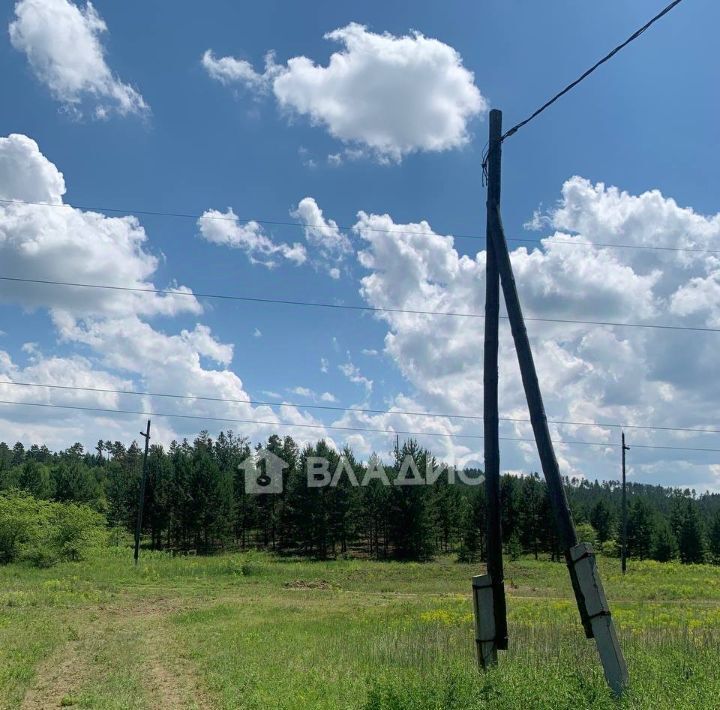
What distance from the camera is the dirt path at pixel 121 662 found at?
347 inches

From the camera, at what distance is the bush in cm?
3697

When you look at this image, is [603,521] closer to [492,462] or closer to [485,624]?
[492,462]

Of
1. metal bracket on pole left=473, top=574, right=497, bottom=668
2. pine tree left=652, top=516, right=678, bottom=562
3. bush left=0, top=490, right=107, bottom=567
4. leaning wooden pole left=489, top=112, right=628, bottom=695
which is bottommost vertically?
pine tree left=652, top=516, right=678, bottom=562

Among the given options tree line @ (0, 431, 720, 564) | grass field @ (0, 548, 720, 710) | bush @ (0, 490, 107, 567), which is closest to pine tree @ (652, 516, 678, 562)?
tree line @ (0, 431, 720, 564)

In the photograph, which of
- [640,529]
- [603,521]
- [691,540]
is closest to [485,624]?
[691,540]

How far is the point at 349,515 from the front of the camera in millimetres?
56156

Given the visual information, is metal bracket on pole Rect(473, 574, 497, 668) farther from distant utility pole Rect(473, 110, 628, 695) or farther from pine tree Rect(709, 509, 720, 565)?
pine tree Rect(709, 509, 720, 565)

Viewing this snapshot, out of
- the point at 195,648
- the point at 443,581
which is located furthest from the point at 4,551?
the point at 195,648

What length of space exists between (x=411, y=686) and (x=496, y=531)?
7.80 feet

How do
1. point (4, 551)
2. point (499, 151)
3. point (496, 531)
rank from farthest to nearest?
point (4, 551) → point (499, 151) → point (496, 531)

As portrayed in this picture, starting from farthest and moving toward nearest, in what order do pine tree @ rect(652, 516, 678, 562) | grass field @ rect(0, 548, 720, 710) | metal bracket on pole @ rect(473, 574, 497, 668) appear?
pine tree @ rect(652, 516, 678, 562) < metal bracket on pole @ rect(473, 574, 497, 668) < grass field @ rect(0, 548, 720, 710)

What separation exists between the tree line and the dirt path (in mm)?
38655

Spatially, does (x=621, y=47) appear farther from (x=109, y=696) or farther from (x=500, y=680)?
(x=109, y=696)

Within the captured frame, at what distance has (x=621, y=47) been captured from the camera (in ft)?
21.8
